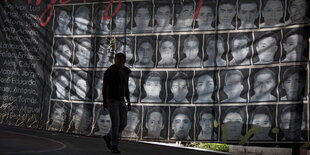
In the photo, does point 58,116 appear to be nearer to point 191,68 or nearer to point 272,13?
point 191,68

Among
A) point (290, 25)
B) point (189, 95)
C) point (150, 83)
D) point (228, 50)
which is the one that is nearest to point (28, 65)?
point (150, 83)

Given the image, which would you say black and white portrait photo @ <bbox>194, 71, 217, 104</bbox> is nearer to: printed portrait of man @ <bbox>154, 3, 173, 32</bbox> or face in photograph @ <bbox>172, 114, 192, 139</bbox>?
face in photograph @ <bbox>172, 114, 192, 139</bbox>

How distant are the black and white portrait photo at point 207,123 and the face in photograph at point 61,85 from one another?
3.35 metres

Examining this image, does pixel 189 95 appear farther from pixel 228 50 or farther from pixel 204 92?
pixel 228 50

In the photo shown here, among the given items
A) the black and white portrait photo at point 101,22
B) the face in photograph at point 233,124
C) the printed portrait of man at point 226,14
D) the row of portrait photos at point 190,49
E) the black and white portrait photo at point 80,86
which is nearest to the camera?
the row of portrait photos at point 190,49

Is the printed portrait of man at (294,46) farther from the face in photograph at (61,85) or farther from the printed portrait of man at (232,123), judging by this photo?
the face in photograph at (61,85)

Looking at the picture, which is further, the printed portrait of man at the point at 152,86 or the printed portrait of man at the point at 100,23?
the printed portrait of man at the point at 100,23

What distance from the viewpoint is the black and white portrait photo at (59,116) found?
12.3 metres

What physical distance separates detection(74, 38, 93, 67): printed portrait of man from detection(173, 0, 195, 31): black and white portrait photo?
2.19 m

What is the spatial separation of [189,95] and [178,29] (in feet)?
4.72

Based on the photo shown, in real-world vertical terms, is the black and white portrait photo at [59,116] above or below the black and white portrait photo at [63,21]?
below

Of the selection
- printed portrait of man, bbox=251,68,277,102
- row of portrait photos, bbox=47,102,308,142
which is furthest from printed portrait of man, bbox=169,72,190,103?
printed portrait of man, bbox=251,68,277,102

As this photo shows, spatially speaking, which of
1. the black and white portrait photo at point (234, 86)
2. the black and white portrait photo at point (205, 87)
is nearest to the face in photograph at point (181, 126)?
the black and white portrait photo at point (205, 87)

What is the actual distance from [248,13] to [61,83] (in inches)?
186
